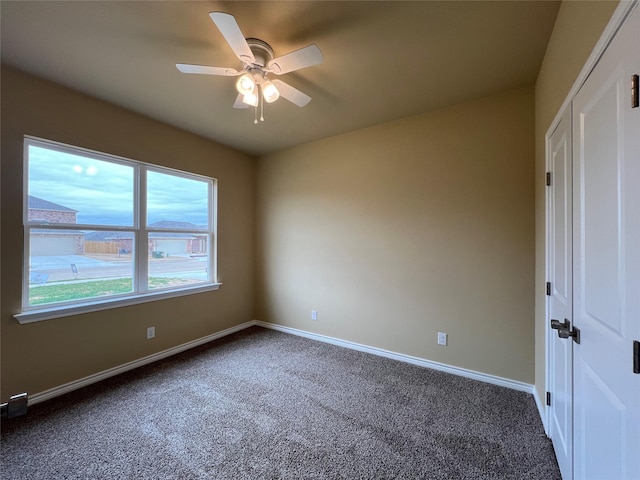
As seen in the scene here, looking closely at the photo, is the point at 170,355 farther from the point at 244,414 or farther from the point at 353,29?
the point at 353,29

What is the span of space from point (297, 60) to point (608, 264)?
181 cm

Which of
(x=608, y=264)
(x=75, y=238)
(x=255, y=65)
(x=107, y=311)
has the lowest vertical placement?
(x=107, y=311)

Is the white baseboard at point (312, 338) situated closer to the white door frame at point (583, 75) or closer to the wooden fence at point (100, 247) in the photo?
the white door frame at point (583, 75)

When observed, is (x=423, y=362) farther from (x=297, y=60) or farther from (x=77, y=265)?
(x=77, y=265)

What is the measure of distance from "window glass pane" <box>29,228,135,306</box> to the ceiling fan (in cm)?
190

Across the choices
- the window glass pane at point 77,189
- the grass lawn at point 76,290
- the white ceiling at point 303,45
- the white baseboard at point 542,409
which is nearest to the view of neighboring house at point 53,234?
the window glass pane at point 77,189

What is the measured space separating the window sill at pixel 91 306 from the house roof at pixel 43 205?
→ 0.86 metres

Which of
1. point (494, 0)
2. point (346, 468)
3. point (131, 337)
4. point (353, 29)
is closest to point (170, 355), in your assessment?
point (131, 337)

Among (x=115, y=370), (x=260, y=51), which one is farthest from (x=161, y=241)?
(x=260, y=51)

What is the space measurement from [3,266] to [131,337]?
1.20m

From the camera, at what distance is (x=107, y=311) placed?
8.52ft

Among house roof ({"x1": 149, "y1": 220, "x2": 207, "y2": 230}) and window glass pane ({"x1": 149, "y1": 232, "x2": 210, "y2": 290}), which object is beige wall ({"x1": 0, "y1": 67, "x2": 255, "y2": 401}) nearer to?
window glass pane ({"x1": 149, "y1": 232, "x2": 210, "y2": 290})

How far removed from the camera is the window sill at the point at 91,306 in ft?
7.00

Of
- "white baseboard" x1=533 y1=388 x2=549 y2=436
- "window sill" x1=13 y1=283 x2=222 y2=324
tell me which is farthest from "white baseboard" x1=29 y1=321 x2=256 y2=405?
"white baseboard" x1=533 y1=388 x2=549 y2=436
